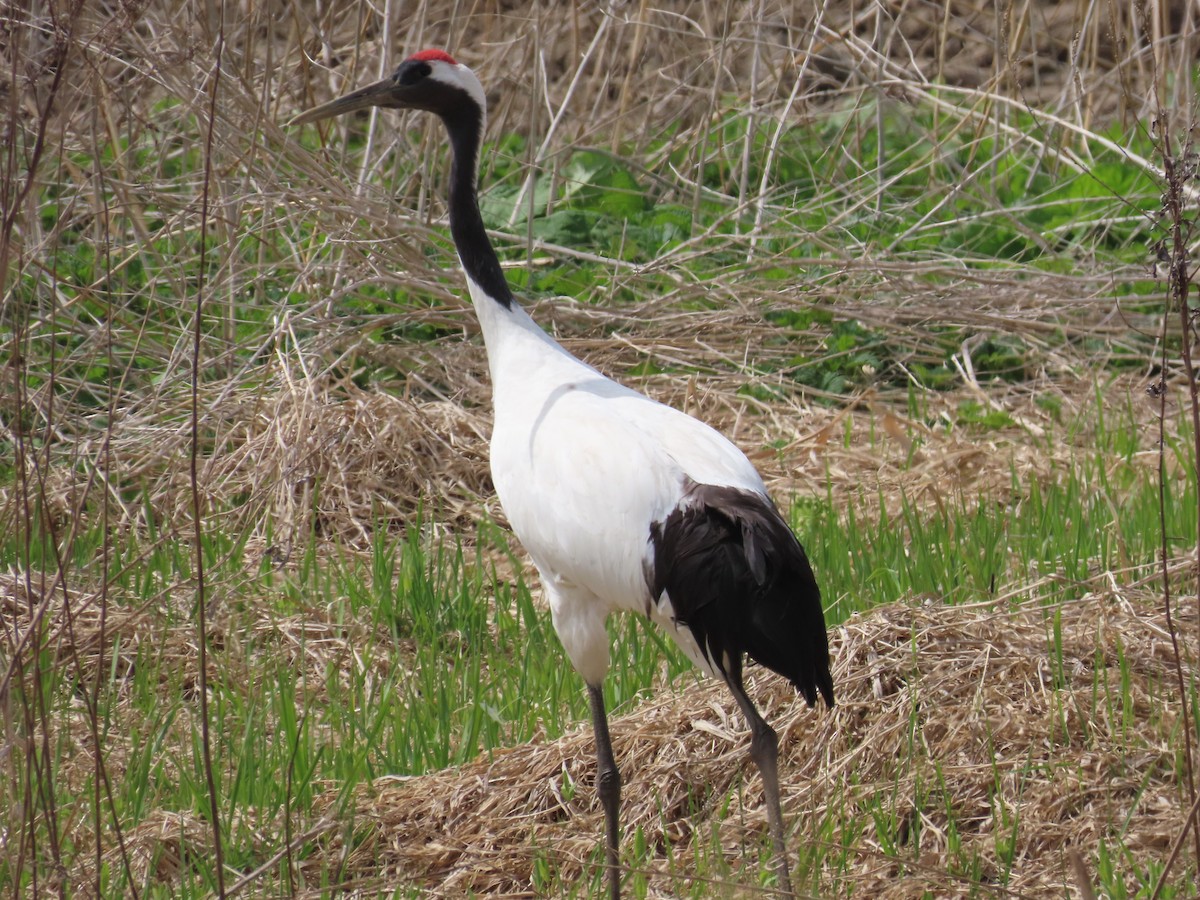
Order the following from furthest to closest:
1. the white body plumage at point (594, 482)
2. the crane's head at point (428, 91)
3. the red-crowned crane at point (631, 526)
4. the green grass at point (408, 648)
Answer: the crane's head at point (428, 91) < the green grass at point (408, 648) < the white body plumage at point (594, 482) < the red-crowned crane at point (631, 526)

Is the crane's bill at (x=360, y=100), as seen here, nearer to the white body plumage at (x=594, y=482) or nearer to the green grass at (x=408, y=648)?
the white body plumage at (x=594, y=482)

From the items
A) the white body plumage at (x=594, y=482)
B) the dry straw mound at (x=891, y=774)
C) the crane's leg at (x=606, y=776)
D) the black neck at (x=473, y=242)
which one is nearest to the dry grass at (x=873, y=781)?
the dry straw mound at (x=891, y=774)

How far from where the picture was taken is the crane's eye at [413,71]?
4305 mm

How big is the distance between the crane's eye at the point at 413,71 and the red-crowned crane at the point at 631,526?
1.41 feet

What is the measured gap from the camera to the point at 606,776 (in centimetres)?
347

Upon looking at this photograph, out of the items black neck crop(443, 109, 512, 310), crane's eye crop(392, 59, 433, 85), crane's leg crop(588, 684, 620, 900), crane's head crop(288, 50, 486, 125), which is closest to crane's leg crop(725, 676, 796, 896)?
crane's leg crop(588, 684, 620, 900)

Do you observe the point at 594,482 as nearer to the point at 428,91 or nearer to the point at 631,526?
the point at 631,526

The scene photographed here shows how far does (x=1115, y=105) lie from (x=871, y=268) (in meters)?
3.16

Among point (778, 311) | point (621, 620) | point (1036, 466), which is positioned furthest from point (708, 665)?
point (778, 311)

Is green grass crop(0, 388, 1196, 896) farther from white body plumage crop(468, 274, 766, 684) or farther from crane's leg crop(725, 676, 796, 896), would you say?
white body plumage crop(468, 274, 766, 684)

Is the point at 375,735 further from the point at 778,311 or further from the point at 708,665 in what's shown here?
the point at 778,311

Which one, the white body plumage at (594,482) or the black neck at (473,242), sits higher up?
the black neck at (473,242)

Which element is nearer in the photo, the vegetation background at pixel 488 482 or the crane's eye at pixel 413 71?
the vegetation background at pixel 488 482

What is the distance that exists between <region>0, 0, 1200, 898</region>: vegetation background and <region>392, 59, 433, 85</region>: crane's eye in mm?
596
